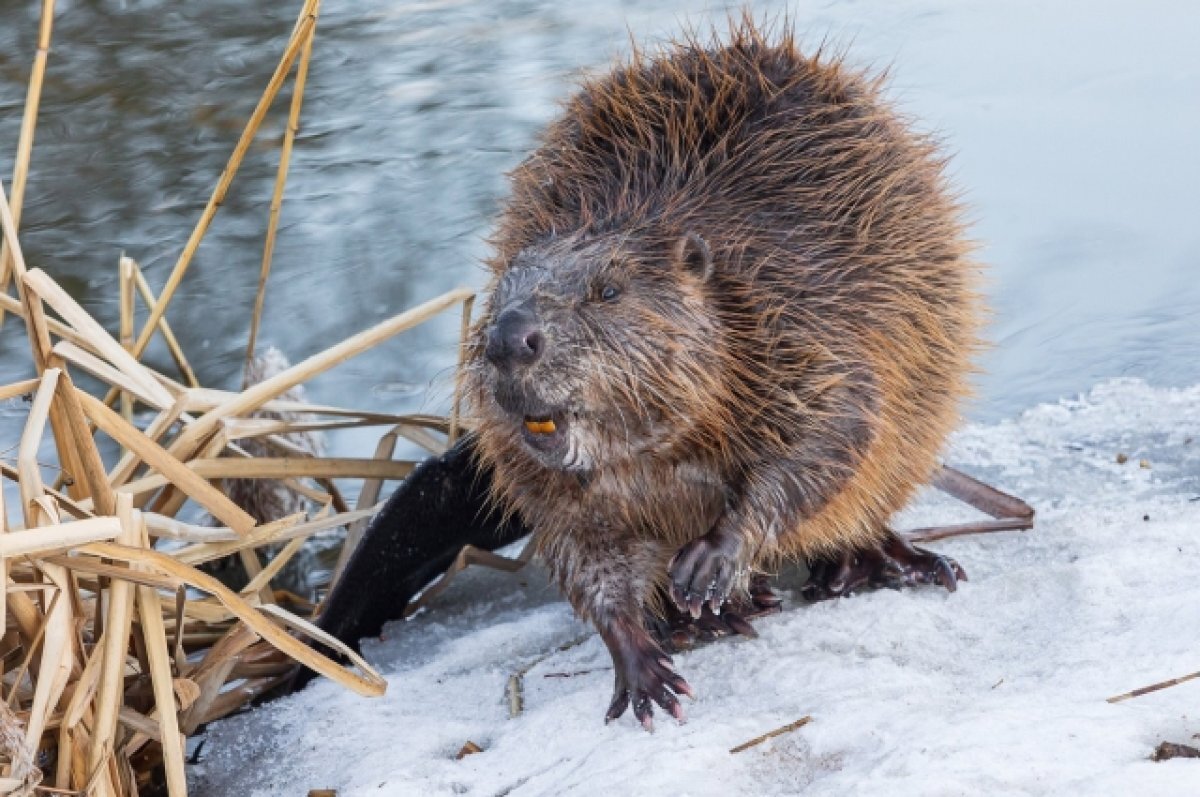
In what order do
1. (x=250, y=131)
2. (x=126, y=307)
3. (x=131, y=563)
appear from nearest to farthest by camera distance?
1. (x=131, y=563)
2. (x=250, y=131)
3. (x=126, y=307)

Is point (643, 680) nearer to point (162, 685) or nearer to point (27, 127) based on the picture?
point (162, 685)

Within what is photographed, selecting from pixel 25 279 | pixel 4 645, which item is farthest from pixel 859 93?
pixel 4 645

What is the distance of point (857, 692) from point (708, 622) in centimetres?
42

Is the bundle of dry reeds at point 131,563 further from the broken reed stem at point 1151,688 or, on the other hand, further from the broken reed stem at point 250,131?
the broken reed stem at point 1151,688

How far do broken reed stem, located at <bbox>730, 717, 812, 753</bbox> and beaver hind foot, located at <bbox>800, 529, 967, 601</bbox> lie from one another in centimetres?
58

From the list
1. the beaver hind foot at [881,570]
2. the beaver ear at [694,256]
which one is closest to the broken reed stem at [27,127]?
the beaver ear at [694,256]

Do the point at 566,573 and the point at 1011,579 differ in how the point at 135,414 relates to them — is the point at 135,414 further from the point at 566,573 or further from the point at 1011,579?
the point at 1011,579

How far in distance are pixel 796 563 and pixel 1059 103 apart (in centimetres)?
301

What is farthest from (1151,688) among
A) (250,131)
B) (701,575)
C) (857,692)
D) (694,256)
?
(250,131)

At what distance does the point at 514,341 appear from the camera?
6.75 feet

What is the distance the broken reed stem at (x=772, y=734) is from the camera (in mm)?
1992

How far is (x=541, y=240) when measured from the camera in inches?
93.7

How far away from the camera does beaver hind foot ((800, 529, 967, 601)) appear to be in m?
2.58

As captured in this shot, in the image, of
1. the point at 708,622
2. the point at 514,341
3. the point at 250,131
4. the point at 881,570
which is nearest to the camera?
the point at 514,341
